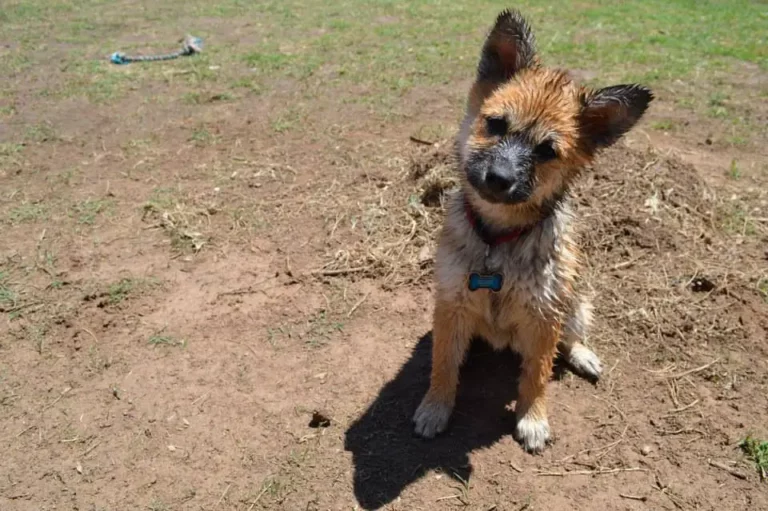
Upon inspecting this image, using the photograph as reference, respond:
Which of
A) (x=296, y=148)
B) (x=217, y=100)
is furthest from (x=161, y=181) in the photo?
(x=217, y=100)

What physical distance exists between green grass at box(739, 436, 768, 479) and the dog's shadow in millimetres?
1211

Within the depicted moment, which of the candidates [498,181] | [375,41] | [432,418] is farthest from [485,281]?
[375,41]

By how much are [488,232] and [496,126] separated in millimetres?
613

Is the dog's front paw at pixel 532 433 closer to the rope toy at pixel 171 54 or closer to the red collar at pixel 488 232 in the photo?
the red collar at pixel 488 232

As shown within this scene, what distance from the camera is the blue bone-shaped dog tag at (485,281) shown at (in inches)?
126

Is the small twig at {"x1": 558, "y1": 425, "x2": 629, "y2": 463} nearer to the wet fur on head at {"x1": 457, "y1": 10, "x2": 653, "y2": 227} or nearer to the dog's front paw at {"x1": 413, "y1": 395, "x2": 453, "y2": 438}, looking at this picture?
the dog's front paw at {"x1": 413, "y1": 395, "x2": 453, "y2": 438}

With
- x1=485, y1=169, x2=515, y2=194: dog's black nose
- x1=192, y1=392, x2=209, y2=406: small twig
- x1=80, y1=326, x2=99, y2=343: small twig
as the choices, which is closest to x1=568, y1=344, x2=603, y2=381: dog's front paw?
x1=485, y1=169, x2=515, y2=194: dog's black nose

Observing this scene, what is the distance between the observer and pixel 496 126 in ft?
9.96

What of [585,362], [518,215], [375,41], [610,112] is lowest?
[585,362]

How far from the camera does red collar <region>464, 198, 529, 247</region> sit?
3.24 metres

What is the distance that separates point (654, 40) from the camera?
1150 cm

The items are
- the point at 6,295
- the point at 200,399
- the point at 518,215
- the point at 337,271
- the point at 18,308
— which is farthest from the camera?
the point at 337,271

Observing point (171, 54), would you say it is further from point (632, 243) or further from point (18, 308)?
point (632, 243)

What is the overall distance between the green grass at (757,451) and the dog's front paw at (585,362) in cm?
94
